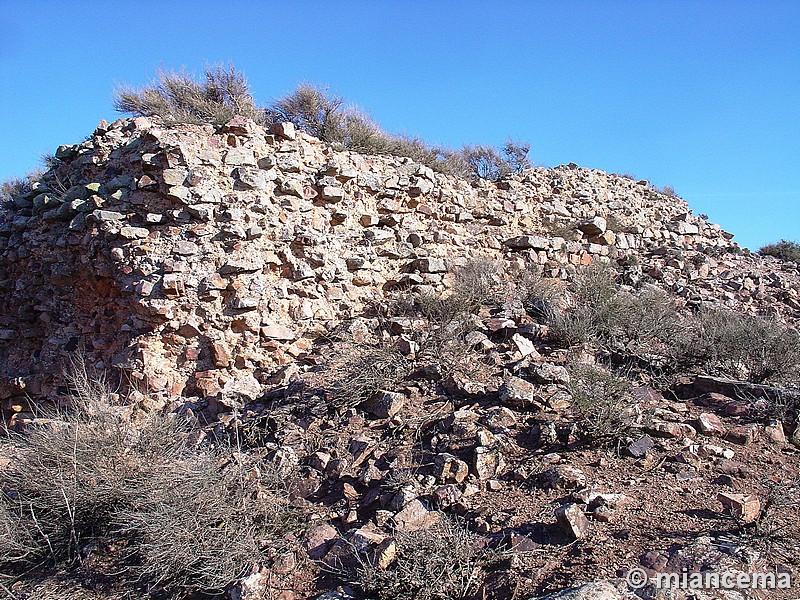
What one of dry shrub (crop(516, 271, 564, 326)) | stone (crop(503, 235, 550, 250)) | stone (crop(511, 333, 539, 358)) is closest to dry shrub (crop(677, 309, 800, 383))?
dry shrub (crop(516, 271, 564, 326))

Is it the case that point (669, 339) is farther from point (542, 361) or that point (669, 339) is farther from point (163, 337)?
point (163, 337)

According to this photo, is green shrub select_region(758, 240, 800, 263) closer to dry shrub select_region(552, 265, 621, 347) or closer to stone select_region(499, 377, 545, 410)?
dry shrub select_region(552, 265, 621, 347)

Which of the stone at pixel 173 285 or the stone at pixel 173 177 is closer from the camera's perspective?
the stone at pixel 173 285

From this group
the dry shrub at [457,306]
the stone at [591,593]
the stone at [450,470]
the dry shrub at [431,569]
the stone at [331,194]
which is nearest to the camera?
the stone at [591,593]

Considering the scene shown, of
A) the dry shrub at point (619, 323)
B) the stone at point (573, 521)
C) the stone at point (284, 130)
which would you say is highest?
the stone at point (284, 130)

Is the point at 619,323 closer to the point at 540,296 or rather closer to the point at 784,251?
the point at 540,296

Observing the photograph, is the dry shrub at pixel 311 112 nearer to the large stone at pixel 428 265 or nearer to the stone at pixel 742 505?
the large stone at pixel 428 265

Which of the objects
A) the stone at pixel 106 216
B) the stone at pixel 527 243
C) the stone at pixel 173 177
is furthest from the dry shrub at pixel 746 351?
the stone at pixel 106 216

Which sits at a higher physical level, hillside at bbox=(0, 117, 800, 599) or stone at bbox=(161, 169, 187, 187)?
stone at bbox=(161, 169, 187, 187)

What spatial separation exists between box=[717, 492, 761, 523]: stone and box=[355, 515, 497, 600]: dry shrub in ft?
4.77

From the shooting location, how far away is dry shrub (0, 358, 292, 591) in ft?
11.6

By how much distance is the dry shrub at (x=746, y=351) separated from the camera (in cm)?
540

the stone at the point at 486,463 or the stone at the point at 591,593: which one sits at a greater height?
the stone at the point at 486,463

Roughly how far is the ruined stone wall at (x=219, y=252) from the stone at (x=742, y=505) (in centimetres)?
389
